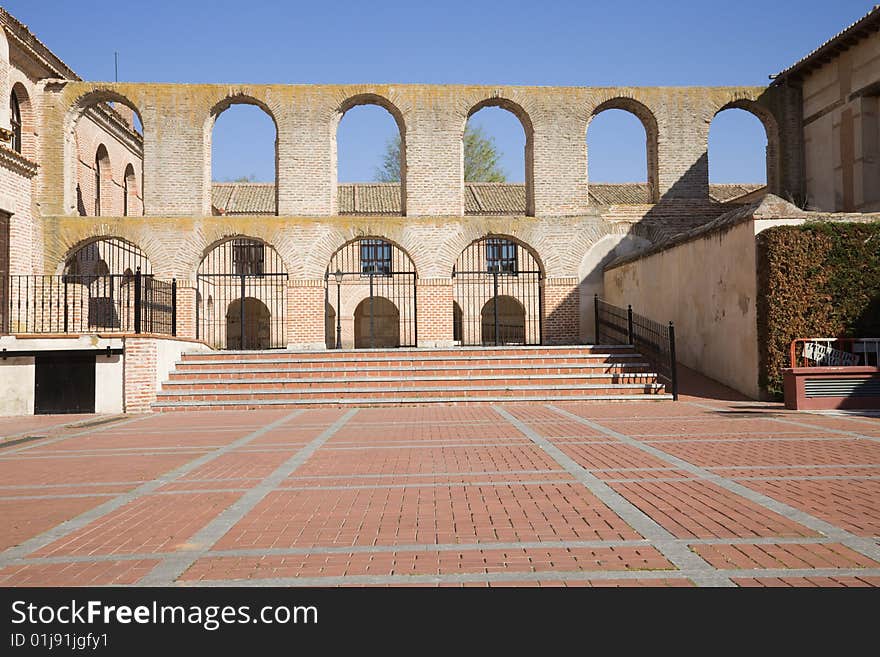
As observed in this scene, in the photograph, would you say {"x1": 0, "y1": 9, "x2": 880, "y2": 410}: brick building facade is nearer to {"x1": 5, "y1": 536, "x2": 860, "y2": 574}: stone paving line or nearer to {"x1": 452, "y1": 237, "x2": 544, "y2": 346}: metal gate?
{"x1": 452, "y1": 237, "x2": 544, "y2": 346}: metal gate

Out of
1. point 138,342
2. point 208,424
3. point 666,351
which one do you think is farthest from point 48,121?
point 666,351

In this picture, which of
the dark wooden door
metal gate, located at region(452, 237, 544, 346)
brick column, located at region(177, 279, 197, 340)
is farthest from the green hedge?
metal gate, located at region(452, 237, 544, 346)

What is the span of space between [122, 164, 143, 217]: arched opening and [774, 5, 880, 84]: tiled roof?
22634 millimetres

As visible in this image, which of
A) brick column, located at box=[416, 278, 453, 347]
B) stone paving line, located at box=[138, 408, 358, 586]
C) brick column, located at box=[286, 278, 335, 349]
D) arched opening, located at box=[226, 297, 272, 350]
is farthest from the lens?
arched opening, located at box=[226, 297, 272, 350]

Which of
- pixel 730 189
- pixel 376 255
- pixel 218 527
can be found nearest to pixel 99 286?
pixel 376 255

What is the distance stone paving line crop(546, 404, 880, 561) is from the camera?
3928mm

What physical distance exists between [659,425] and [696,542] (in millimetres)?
6021

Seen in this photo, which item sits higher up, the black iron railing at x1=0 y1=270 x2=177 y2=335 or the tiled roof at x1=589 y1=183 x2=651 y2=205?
the tiled roof at x1=589 y1=183 x2=651 y2=205

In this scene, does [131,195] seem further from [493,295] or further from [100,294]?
[493,295]

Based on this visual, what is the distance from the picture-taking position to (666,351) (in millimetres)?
16953

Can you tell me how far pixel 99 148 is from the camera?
24844 millimetres

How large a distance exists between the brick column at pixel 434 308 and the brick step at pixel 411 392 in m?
5.92
